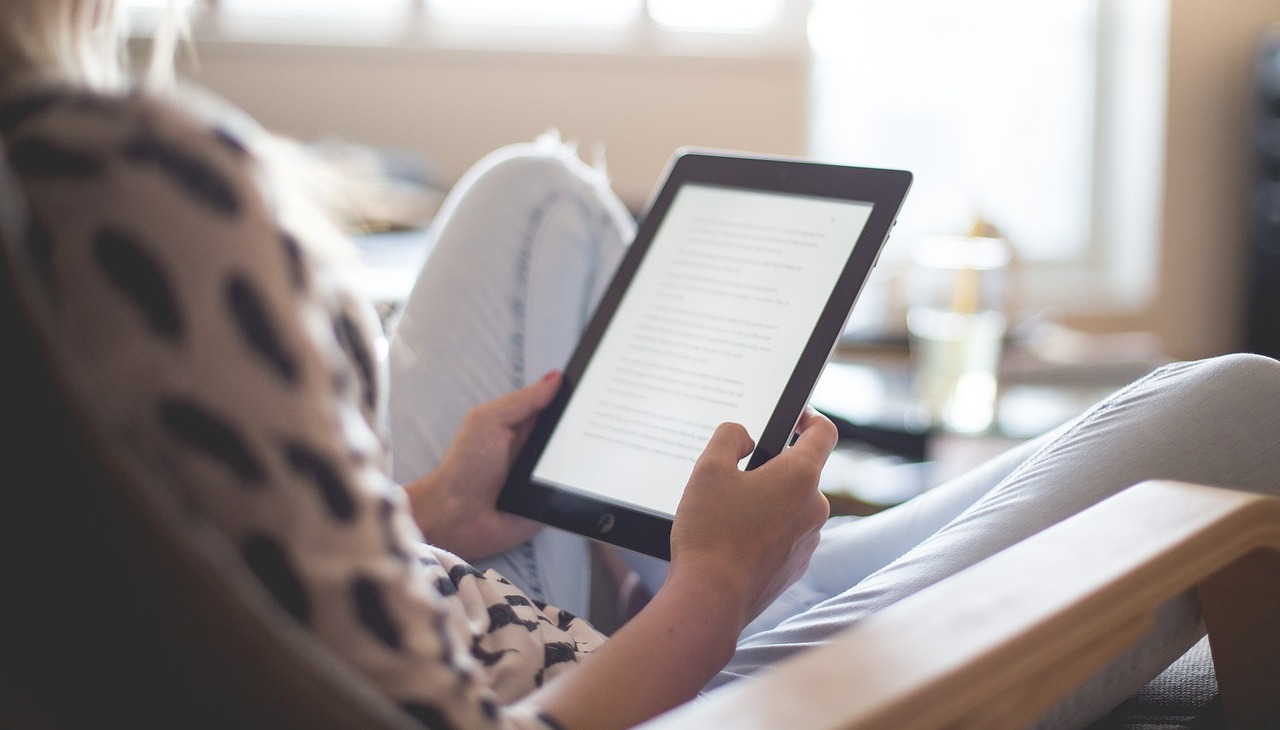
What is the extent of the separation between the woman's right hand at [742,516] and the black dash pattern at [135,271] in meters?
0.35

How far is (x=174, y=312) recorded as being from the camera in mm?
434

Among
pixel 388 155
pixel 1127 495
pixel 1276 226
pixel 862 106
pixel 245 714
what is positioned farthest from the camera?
pixel 862 106

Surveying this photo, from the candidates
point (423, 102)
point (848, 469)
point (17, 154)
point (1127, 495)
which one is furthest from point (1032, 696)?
point (423, 102)

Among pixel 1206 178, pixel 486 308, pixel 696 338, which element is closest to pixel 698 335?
pixel 696 338

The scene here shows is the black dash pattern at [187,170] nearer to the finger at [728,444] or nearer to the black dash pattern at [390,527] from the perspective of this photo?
the black dash pattern at [390,527]

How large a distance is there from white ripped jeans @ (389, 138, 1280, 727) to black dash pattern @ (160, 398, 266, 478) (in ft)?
1.25

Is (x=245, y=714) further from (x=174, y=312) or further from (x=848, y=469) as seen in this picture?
(x=848, y=469)

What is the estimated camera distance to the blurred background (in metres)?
3.62

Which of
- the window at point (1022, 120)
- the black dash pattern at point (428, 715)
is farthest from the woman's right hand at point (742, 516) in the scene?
the window at point (1022, 120)

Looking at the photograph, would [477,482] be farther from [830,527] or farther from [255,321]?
[255,321]

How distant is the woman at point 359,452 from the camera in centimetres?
43

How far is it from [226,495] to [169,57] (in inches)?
9.5

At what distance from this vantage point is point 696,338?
2.95 ft

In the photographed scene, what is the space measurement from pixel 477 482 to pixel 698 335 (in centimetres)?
22
